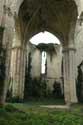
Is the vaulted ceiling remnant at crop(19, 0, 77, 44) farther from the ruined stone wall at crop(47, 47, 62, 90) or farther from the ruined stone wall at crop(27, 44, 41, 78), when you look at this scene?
the ruined stone wall at crop(47, 47, 62, 90)

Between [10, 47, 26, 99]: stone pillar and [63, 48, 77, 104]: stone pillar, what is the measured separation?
3995 mm

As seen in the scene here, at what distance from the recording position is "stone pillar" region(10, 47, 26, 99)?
19.2 meters

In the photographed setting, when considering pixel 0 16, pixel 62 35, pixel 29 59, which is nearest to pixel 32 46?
pixel 29 59

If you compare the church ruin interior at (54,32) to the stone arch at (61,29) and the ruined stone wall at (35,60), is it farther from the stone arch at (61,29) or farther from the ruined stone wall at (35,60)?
the ruined stone wall at (35,60)

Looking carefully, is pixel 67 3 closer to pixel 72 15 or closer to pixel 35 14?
pixel 72 15

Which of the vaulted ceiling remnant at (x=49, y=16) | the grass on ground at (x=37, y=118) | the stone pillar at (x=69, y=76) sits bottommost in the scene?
the grass on ground at (x=37, y=118)

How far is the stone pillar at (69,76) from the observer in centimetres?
1838

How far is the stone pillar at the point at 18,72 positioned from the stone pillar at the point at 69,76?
3995 millimetres

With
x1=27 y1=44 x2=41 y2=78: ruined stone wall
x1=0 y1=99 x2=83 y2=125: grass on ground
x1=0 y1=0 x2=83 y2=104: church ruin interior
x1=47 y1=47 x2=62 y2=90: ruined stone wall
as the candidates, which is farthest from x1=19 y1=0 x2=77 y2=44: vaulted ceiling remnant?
x1=0 y1=99 x2=83 y2=125: grass on ground

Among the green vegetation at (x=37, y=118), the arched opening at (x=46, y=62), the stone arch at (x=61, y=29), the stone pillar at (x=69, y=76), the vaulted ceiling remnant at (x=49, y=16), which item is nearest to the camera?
the green vegetation at (x=37, y=118)

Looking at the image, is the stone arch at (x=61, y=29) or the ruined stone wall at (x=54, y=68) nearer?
the stone arch at (x=61, y=29)

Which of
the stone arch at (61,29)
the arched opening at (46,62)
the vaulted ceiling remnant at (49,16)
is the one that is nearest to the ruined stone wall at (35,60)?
the arched opening at (46,62)

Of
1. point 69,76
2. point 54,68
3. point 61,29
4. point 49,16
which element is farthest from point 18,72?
point 54,68

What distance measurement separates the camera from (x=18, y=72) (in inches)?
774
